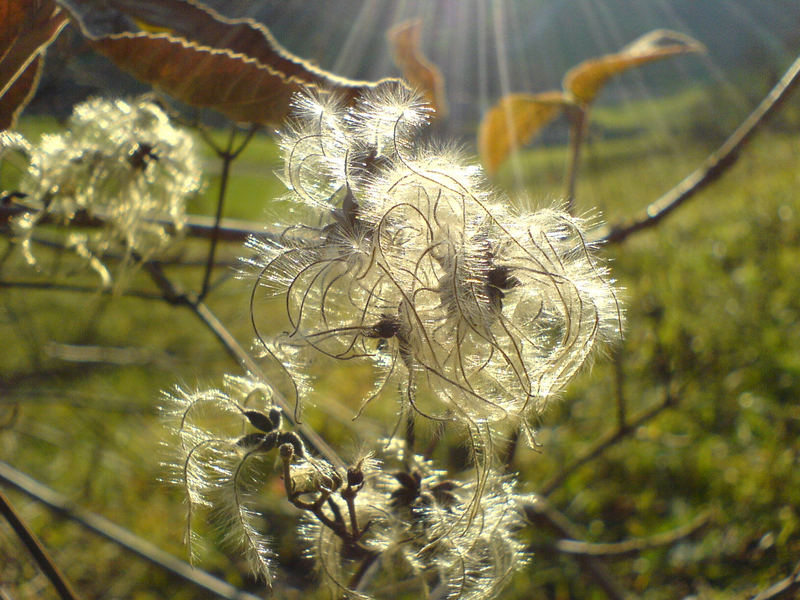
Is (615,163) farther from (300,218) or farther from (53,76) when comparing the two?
(300,218)

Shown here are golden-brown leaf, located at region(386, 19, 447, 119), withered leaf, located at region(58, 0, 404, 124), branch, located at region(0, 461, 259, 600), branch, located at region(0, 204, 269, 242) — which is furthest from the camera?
golden-brown leaf, located at region(386, 19, 447, 119)

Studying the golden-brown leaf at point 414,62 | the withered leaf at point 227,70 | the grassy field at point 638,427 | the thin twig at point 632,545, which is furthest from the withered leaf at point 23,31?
the thin twig at point 632,545

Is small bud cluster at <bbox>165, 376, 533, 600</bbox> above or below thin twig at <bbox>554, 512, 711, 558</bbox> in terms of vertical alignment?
above

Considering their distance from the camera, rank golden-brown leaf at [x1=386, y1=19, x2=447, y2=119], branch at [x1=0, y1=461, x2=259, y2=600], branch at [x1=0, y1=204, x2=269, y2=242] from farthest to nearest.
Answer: golden-brown leaf at [x1=386, y1=19, x2=447, y2=119]
branch at [x1=0, y1=461, x2=259, y2=600]
branch at [x1=0, y1=204, x2=269, y2=242]

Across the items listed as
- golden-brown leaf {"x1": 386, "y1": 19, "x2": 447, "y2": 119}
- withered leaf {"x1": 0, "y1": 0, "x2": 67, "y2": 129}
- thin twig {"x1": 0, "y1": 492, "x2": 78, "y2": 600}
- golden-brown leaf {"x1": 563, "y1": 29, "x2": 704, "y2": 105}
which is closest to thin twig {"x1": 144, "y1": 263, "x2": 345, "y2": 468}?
thin twig {"x1": 0, "y1": 492, "x2": 78, "y2": 600}

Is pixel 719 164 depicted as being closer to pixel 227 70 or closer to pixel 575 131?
pixel 575 131

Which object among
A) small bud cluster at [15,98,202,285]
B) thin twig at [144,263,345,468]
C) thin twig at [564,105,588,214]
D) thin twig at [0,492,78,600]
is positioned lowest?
thin twig at [0,492,78,600]

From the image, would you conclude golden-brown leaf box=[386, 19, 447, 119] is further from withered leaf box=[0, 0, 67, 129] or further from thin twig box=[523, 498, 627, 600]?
thin twig box=[523, 498, 627, 600]

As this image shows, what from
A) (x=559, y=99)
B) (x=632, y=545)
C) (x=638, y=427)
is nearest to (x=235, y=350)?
(x=559, y=99)

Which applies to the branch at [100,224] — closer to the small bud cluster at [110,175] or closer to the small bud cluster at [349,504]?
the small bud cluster at [110,175]

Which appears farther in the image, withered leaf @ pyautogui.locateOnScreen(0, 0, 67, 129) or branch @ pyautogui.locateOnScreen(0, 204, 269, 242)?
branch @ pyautogui.locateOnScreen(0, 204, 269, 242)
